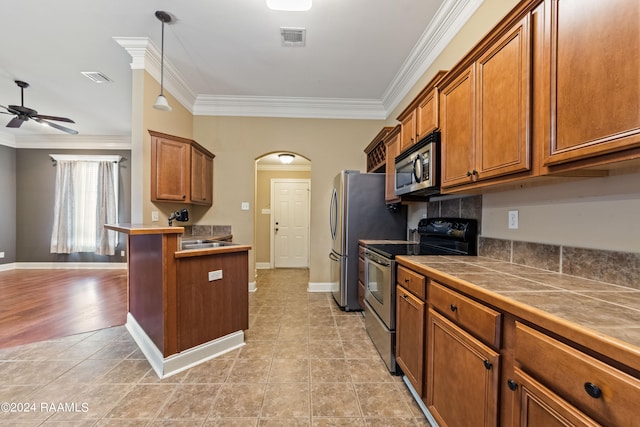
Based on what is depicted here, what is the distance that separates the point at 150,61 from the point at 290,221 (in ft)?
12.9

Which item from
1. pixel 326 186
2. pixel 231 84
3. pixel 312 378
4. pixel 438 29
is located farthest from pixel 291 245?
pixel 438 29

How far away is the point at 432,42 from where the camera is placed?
98.7 inches

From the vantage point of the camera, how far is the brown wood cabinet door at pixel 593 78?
0.77 meters

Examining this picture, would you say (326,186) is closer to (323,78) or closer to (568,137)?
(323,78)

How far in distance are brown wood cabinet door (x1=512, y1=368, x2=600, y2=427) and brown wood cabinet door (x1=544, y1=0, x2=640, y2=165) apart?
773 mm

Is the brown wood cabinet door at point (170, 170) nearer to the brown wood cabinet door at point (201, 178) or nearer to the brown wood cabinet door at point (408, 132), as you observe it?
the brown wood cabinet door at point (201, 178)

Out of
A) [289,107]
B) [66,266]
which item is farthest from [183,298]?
[66,266]

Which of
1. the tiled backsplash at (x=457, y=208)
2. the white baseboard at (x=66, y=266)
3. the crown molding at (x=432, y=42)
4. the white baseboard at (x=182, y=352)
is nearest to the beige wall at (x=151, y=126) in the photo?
the white baseboard at (x=182, y=352)

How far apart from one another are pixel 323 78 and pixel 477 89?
231cm

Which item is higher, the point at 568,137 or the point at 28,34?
the point at 28,34

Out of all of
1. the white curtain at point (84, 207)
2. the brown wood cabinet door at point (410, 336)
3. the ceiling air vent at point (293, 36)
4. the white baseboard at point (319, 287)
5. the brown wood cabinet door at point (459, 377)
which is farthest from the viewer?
the white curtain at point (84, 207)

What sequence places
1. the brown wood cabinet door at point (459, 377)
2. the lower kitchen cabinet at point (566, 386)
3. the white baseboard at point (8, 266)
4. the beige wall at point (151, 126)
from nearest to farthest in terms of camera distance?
1. the lower kitchen cabinet at point (566, 386)
2. the brown wood cabinet door at point (459, 377)
3. the beige wall at point (151, 126)
4. the white baseboard at point (8, 266)

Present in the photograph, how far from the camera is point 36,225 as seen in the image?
5.43m

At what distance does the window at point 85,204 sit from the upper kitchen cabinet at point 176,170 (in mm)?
3299
